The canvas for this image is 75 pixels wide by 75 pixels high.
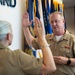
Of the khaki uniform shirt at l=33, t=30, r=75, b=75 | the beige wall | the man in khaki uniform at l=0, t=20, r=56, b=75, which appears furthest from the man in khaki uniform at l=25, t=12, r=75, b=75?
the beige wall

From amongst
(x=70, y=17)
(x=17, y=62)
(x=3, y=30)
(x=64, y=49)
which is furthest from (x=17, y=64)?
(x=70, y=17)

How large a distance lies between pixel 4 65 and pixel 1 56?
0.06 metres

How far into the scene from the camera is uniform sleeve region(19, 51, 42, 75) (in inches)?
→ 46.7

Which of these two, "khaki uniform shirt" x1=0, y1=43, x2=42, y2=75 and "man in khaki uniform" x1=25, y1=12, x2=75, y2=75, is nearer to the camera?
"khaki uniform shirt" x1=0, y1=43, x2=42, y2=75

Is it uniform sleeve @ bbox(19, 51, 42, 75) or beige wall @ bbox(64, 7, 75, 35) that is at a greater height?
beige wall @ bbox(64, 7, 75, 35)

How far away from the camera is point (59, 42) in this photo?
2006mm

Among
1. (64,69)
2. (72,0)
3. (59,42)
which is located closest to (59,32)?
(59,42)

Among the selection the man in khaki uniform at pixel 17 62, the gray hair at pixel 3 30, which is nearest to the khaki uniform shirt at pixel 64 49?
the man in khaki uniform at pixel 17 62

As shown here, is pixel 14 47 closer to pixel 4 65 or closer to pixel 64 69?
pixel 64 69

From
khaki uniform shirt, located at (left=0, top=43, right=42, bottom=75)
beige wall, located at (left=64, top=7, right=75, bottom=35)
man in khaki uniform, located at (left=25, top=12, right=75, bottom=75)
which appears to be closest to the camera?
khaki uniform shirt, located at (left=0, top=43, right=42, bottom=75)

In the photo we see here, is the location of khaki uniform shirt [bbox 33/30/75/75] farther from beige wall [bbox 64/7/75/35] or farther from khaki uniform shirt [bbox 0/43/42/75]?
beige wall [bbox 64/7/75/35]

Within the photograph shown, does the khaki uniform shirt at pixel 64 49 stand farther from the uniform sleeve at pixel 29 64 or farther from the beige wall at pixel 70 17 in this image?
the beige wall at pixel 70 17

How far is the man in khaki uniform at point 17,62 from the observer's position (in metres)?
1.18

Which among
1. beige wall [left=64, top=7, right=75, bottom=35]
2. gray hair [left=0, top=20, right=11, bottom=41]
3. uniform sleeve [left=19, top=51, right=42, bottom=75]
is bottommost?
uniform sleeve [left=19, top=51, right=42, bottom=75]
